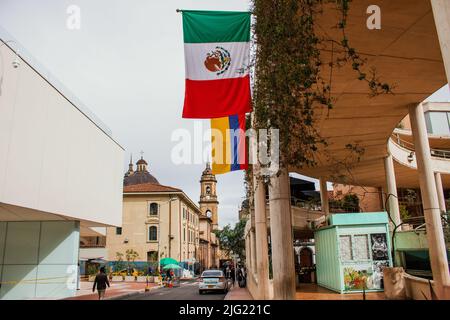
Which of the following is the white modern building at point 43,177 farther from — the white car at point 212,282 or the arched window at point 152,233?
the arched window at point 152,233

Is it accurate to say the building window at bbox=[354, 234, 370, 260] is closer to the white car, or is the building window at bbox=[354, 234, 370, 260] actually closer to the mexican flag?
the mexican flag

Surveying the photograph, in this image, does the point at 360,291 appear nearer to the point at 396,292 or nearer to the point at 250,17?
the point at 396,292

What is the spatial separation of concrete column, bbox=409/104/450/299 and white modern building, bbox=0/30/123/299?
14.7 metres

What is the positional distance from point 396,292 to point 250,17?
1002cm

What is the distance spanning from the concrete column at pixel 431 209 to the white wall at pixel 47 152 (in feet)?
48.1

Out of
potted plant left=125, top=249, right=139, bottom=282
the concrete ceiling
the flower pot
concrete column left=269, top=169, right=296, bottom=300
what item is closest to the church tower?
potted plant left=125, top=249, right=139, bottom=282

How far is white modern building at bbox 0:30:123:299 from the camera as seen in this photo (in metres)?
14.0

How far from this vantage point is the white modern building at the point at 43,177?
14.0 metres

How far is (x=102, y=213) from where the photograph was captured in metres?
22.9

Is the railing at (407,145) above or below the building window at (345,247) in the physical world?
above

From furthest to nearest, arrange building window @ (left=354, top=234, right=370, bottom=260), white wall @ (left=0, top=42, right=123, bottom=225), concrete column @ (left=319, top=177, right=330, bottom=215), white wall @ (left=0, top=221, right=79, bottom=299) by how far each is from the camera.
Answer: concrete column @ (left=319, top=177, right=330, bottom=215), white wall @ (left=0, top=221, right=79, bottom=299), building window @ (left=354, top=234, right=370, bottom=260), white wall @ (left=0, top=42, right=123, bottom=225)

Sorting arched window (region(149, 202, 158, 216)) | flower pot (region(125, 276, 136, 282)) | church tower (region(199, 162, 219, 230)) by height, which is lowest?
flower pot (region(125, 276, 136, 282))

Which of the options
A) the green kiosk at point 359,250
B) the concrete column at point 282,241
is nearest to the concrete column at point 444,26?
the concrete column at point 282,241
